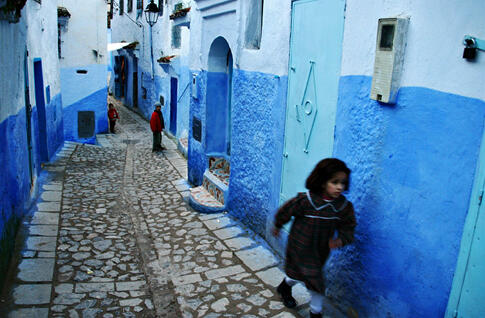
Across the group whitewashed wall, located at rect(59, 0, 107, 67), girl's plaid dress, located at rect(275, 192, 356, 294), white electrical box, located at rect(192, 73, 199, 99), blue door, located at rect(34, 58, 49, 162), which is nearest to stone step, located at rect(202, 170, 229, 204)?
white electrical box, located at rect(192, 73, 199, 99)

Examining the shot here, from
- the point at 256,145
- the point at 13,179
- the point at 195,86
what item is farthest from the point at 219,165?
the point at 13,179

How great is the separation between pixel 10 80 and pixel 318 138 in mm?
3945

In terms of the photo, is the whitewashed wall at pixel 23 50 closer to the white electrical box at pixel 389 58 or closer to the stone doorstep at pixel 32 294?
the stone doorstep at pixel 32 294

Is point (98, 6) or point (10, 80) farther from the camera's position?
point (98, 6)

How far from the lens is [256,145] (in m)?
5.99

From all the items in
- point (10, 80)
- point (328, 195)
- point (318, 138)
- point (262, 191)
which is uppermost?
point (10, 80)

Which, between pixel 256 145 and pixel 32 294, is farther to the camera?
pixel 256 145

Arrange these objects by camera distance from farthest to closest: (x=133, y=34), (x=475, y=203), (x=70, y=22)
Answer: (x=133, y=34)
(x=70, y=22)
(x=475, y=203)

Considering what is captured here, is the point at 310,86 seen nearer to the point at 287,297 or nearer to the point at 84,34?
the point at 287,297

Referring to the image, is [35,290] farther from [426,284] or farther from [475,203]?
[475,203]

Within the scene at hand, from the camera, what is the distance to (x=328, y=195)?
3.45 metres

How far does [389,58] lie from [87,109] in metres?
13.4

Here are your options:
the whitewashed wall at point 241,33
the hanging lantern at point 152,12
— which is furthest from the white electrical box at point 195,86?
the hanging lantern at point 152,12

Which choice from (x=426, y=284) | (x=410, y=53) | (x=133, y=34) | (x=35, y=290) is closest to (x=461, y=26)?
(x=410, y=53)
